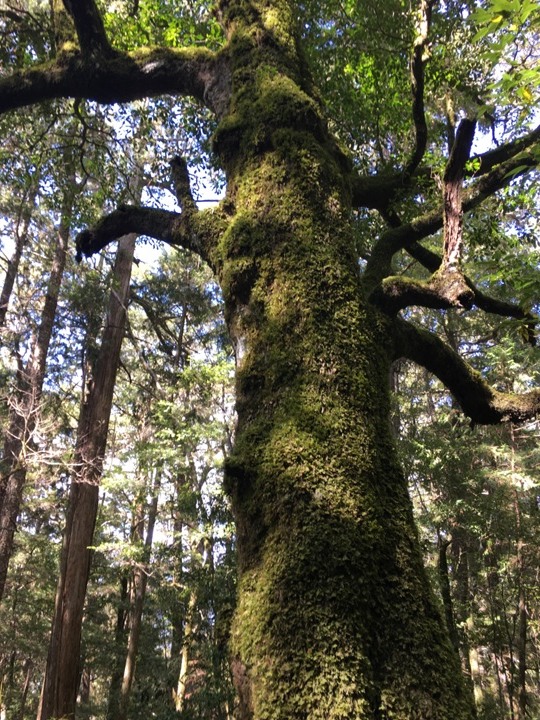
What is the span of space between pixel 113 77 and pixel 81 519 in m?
7.89

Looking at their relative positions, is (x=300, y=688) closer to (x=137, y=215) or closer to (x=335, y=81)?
(x=137, y=215)

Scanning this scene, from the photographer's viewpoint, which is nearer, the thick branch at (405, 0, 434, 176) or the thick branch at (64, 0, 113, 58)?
the thick branch at (405, 0, 434, 176)

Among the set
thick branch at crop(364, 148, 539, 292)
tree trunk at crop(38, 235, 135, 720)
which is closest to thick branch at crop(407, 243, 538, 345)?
thick branch at crop(364, 148, 539, 292)

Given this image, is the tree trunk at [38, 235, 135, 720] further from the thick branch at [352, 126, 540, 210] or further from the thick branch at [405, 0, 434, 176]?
the thick branch at [405, 0, 434, 176]

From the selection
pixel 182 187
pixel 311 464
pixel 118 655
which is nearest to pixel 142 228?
pixel 182 187

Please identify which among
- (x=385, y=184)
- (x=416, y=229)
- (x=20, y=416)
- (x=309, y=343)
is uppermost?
(x=20, y=416)

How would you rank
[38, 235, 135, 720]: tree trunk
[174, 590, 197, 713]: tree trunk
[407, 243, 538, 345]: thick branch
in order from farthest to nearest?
[38, 235, 135, 720]: tree trunk → [174, 590, 197, 713]: tree trunk → [407, 243, 538, 345]: thick branch

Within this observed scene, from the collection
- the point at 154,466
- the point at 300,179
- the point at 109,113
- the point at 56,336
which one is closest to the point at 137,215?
the point at 300,179

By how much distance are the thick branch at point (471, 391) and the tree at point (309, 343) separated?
0.04 feet

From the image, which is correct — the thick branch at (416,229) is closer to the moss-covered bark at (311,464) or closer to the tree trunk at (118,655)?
the moss-covered bark at (311,464)

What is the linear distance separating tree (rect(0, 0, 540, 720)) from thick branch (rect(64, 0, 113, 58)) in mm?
13

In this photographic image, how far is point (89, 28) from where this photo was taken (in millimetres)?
3262

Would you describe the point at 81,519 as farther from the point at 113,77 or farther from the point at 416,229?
the point at 416,229

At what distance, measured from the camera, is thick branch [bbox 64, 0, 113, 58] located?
321 cm
